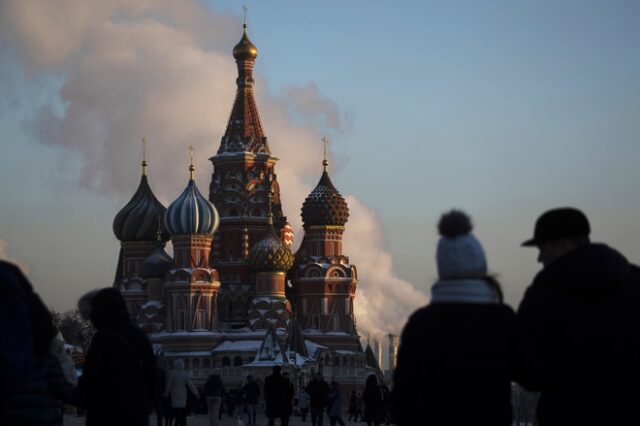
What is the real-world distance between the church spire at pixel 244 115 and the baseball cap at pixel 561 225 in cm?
6850

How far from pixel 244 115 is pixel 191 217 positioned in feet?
24.6

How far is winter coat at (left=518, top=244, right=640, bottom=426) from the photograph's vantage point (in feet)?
23.0

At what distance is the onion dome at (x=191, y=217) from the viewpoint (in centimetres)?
7181

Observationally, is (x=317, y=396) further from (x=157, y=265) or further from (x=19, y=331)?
(x=157, y=265)

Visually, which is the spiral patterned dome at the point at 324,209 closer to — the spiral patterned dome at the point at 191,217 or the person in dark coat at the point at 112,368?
the spiral patterned dome at the point at 191,217

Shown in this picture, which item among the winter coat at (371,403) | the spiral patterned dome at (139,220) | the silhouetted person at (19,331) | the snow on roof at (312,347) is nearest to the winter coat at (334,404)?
the winter coat at (371,403)

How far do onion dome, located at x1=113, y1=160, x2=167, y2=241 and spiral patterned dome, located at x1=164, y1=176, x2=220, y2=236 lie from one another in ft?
16.1

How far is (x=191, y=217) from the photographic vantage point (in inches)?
2830

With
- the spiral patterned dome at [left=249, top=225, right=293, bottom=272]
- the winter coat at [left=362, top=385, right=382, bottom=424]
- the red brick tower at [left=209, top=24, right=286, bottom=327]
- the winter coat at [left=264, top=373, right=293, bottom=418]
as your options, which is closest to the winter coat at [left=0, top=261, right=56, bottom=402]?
the winter coat at [left=264, top=373, right=293, bottom=418]

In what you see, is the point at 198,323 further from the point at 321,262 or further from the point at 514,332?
the point at 514,332

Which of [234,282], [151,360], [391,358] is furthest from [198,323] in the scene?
[151,360]

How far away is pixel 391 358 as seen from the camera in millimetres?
105875

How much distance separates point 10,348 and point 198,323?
65056 mm

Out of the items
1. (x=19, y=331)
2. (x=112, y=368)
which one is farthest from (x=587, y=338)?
(x=112, y=368)
